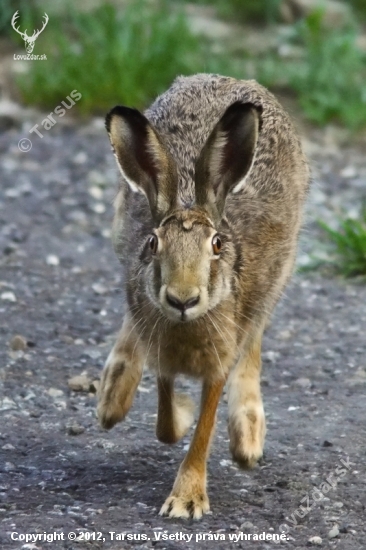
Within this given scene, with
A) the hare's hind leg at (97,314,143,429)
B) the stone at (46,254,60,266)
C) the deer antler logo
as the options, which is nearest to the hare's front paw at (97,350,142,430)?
the hare's hind leg at (97,314,143,429)

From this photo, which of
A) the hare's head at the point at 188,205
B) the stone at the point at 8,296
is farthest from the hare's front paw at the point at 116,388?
the stone at the point at 8,296

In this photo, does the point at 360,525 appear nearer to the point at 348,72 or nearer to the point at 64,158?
the point at 64,158

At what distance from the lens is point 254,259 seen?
→ 5.64 meters

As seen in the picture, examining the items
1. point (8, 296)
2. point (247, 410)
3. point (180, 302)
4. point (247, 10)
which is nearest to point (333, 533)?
point (247, 410)

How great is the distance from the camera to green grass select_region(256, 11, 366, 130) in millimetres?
11297

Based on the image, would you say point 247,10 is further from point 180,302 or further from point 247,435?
point 180,302

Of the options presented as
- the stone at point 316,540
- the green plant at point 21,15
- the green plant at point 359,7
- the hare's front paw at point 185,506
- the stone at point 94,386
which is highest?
the green plant at point 359,7

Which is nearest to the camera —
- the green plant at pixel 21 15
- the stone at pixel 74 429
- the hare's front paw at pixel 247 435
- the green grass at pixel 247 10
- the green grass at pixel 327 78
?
the hare's front paw at pixel 247 435

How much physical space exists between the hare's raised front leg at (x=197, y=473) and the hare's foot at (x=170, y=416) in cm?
23

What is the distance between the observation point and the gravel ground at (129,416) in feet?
16.6

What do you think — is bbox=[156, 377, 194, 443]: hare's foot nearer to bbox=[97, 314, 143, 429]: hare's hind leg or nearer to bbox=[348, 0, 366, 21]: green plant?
bbox=[97, 314, 143, 429]: hare's hind leg

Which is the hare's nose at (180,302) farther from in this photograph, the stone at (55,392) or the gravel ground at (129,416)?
the stone at (55,392)

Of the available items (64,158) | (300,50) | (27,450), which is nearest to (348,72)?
A: (300,50)

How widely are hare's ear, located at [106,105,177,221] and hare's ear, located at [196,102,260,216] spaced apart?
13 centimetres
